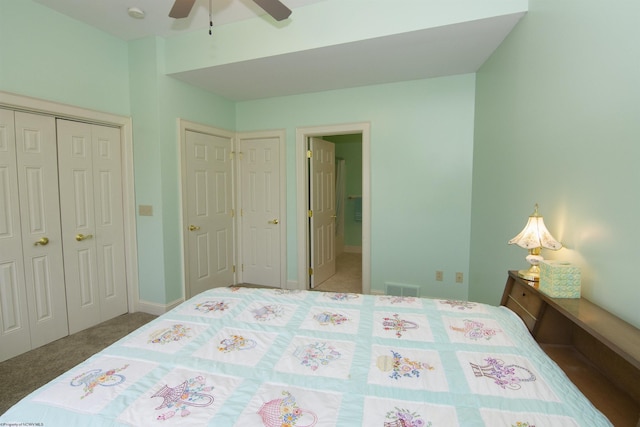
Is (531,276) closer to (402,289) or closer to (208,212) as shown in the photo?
(402,289)

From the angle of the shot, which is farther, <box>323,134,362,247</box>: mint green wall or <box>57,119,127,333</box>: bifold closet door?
<box>323,134,362,247</box>: mint green wall

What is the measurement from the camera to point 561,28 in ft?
4.92

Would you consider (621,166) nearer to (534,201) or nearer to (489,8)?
(534,201)

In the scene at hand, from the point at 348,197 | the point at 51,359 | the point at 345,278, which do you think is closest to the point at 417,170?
the point at 345,278

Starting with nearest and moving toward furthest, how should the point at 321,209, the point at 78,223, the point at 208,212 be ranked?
the point at 78,223 → the point at 208,212 → the point at 321,209

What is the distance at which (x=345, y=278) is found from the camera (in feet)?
13.9

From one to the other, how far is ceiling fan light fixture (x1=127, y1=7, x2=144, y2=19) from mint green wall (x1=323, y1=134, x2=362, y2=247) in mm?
3774

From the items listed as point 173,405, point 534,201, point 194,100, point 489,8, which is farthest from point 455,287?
point 194,100

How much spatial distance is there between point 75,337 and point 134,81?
2.41m

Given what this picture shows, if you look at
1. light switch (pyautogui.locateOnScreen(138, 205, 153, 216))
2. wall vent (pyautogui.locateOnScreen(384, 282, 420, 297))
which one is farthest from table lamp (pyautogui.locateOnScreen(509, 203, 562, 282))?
light switch (pyautogui.locateOnScreen(138, 205, 153, 216))

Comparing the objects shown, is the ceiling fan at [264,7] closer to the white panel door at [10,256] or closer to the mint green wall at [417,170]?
the white panel door at [10,256]

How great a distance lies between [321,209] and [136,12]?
2.69m

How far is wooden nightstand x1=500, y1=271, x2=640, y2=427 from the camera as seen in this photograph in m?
0.94

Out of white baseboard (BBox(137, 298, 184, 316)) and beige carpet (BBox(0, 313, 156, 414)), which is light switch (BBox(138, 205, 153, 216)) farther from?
beige carpet (BBox(0, 313, 156, 414))
